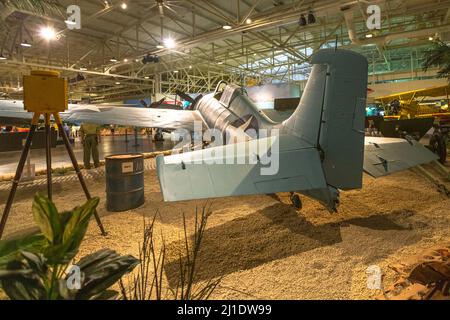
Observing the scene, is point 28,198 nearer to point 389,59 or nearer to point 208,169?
point 208,169

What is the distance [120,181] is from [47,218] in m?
3.28

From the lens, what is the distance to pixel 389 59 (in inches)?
1022

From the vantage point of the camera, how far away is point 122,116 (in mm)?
8102

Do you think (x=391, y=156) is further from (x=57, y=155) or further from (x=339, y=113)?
(x=57, y=155)

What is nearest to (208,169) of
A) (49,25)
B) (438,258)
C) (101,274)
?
(101,274)

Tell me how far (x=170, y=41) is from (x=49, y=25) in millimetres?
5359

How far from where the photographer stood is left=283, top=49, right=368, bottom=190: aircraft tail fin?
2.96 meters

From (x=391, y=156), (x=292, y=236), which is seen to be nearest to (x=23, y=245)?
(x=292, y=236)

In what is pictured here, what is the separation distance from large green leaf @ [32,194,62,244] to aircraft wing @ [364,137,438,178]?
386cm

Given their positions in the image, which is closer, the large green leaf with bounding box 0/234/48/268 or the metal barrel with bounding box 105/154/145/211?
the large green leaf with bounding box 0/234/48/268

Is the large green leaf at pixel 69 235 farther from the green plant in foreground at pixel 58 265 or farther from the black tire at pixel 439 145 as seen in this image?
the black tire at pixel 439 145

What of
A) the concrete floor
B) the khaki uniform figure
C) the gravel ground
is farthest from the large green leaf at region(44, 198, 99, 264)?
the concrete floor

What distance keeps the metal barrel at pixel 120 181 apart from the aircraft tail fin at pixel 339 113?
3086 mm

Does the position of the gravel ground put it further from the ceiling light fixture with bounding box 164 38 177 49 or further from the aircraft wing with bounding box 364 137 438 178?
the ceiling light fixture with bounding box 164 38 177 49
